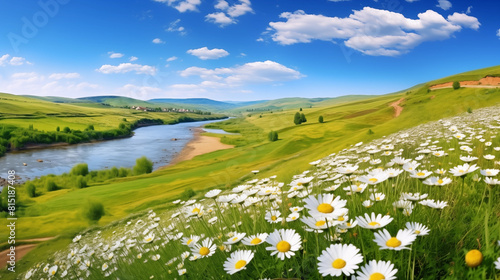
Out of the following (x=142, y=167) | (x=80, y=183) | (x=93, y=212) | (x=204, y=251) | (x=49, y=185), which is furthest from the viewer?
(x=142, y=167)

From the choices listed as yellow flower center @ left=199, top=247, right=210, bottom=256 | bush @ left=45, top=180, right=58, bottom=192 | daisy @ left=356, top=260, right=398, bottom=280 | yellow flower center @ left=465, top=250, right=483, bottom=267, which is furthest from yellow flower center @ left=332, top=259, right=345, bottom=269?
bush @ left=45, top=180, right=58, bottom=192

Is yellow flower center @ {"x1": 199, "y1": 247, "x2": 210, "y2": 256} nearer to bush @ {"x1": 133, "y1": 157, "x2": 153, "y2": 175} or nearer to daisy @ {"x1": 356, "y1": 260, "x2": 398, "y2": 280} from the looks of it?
daisy @ {"x1": 356, "y1": 260, "x2": 398, "y2": 280}

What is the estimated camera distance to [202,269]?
2723mm

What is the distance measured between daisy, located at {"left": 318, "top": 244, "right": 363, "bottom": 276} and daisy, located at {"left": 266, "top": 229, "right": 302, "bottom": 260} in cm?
24

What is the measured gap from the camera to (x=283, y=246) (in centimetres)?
190

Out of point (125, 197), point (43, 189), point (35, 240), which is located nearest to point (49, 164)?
point (43, 189)

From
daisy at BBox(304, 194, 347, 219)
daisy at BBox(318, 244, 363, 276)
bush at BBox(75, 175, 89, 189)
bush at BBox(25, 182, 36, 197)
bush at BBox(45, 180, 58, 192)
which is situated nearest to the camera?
daisy at BBox(318, 244, 363, 276)

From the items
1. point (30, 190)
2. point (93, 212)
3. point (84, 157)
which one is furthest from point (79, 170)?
point (93, 212)

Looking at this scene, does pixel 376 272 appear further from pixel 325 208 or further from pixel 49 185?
pixel 49 185

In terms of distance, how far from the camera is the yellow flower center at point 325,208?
1913 millimetres

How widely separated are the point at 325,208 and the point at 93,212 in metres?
33.0

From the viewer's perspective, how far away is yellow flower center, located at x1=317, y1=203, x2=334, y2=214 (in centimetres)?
191

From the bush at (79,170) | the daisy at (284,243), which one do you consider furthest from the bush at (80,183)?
the daisy at (284,243)

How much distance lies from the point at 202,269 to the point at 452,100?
57.8 metres
